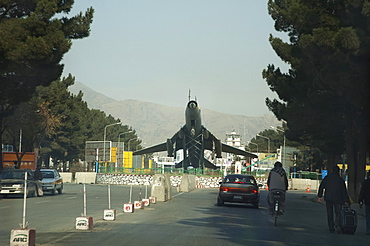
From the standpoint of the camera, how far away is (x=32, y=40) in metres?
30.6

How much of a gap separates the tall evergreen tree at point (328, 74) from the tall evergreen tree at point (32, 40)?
12660mm

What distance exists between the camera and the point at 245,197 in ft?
84.9

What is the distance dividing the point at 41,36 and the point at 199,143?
123ft

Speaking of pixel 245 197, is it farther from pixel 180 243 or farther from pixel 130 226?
pixel 180 243

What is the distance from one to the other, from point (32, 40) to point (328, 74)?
593 inches

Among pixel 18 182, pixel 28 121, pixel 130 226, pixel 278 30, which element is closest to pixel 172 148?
pixel 28 121

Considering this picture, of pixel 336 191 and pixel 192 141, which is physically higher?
pixel 192 141

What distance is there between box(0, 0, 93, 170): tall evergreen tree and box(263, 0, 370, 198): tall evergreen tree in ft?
41.5

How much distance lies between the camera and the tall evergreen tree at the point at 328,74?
25375mm

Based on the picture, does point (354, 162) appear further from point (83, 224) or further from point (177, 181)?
point (177, 181)

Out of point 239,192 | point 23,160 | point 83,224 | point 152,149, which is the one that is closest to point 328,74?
point 239,192

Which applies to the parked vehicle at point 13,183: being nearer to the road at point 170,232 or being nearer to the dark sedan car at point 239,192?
the dark sedan car at point 239,192

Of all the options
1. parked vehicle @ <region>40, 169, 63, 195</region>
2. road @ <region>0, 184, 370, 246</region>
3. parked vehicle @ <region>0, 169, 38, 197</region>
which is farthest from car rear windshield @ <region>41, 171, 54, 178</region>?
road @ <region>0, 184, 370, 246</region>

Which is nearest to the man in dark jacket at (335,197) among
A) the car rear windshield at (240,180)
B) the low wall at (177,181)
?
the car rear windshield at (240,180)
